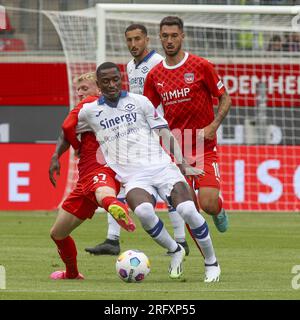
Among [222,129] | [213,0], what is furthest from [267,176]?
[213,0]

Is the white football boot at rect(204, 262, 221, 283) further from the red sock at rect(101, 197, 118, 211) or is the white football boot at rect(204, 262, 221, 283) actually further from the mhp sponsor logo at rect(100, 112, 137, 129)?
the mhp sponsor logo at rect(100, 112, 137, 129)

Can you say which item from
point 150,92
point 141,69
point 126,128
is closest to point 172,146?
point 126,128

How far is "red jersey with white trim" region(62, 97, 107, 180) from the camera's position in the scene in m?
11.1

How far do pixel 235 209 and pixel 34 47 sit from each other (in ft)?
23.4

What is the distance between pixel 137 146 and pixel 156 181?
387 mm

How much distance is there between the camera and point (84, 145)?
445 inches

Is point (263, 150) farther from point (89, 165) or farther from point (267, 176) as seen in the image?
point (89, 165)

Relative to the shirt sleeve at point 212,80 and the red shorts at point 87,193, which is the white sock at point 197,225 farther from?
the shirt sleeve at point 212,80

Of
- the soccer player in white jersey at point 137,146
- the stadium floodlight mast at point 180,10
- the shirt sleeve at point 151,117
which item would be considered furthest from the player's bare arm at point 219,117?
the stadium floodlight mast at point 180,10

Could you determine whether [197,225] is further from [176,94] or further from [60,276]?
[176,94]

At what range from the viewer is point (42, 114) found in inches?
989

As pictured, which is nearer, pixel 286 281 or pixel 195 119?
pixel 286 281

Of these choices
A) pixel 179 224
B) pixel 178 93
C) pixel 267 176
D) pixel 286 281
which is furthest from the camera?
pixel 267 176

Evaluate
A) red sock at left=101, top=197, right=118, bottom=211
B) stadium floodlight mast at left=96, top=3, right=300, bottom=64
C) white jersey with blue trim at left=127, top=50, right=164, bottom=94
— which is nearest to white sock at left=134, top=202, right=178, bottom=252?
red sock at left=101, top=197, right=118, bottom=211
